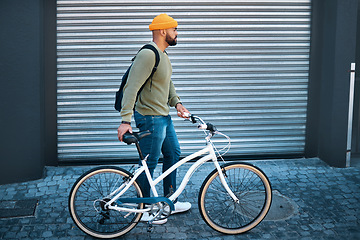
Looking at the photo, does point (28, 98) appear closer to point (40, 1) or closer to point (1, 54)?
point (1, 54)

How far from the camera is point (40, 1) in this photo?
23.3 ft

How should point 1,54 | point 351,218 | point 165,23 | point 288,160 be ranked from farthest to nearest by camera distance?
point 288,160 < point 1,54 < point 351,218 < point 165,23

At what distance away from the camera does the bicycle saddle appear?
4930 mm

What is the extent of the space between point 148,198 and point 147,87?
1104 mm

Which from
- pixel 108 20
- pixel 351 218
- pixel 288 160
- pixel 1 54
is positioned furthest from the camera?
pixel 288 160

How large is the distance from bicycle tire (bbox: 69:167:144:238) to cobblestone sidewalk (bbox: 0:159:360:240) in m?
0.16

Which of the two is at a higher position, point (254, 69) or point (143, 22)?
point (143, 22)

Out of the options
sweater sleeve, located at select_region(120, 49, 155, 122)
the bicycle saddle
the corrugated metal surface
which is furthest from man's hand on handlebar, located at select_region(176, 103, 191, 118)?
the corrugated metal surface

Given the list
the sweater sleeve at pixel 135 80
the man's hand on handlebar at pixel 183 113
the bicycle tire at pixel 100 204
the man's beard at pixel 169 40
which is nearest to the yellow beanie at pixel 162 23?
the man's beard at pixel 169 40

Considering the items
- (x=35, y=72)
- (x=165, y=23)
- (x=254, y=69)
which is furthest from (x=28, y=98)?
(x=254, y=69)

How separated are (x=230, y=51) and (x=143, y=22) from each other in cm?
137

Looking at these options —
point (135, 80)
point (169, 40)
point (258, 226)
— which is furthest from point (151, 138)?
point (258, 226)

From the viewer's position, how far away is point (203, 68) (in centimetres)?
800

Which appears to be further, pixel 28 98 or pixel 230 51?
pixel 230 51
